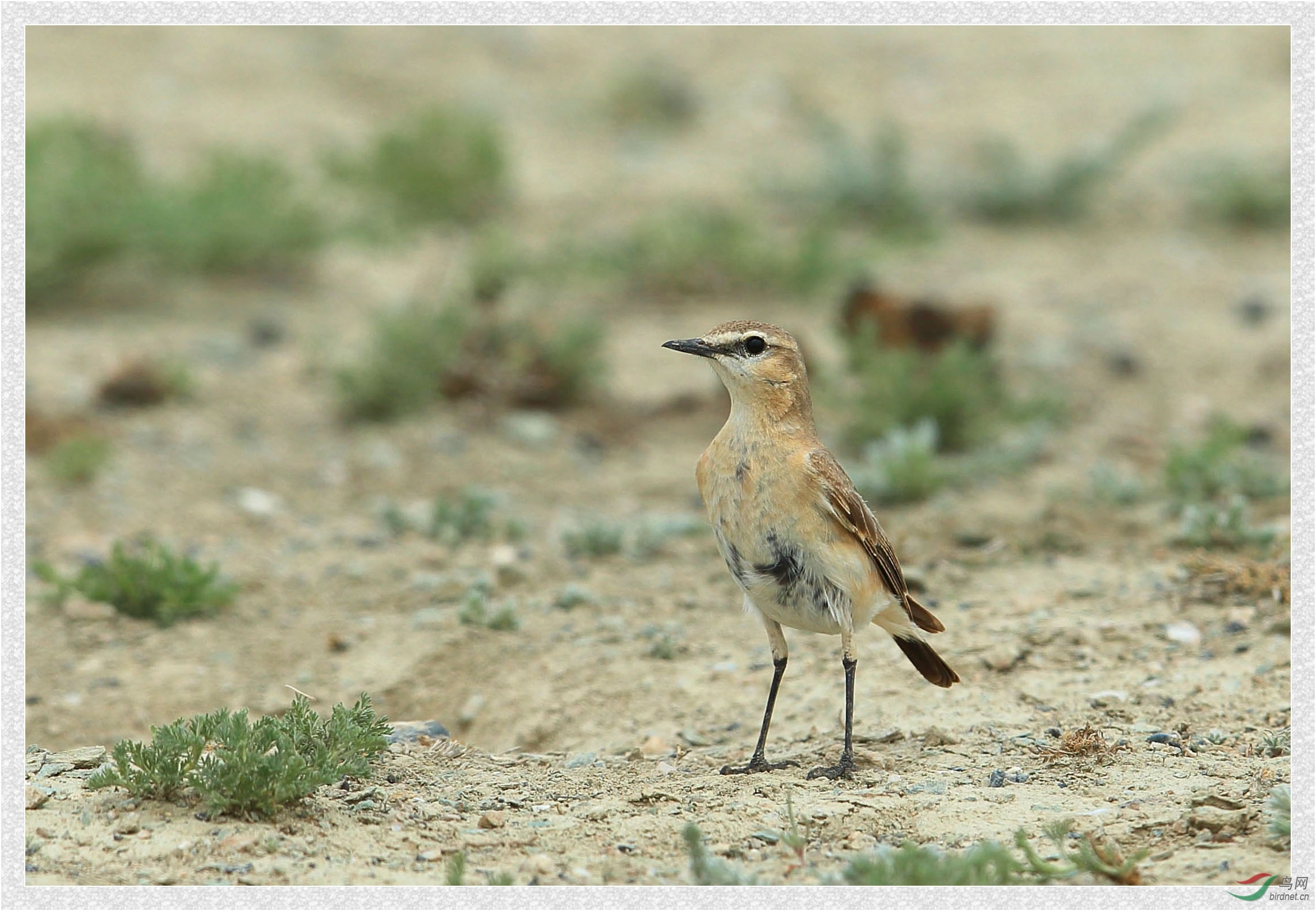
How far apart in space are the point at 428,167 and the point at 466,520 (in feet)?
19.0

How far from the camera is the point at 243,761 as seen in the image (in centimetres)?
444

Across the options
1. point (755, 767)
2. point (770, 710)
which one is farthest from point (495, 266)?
point (755, 767)

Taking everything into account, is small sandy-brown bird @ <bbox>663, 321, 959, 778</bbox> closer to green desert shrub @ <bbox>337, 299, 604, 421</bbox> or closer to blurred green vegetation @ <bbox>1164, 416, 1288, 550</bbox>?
blurred green vegetation @ <bbox>1164, 416, 1288, 550</bbox>

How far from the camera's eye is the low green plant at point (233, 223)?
11680 mm

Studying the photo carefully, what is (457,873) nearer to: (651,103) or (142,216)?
(142,216)

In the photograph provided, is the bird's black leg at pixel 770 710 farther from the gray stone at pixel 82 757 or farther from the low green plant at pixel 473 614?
the gray stone at pixel 82 757

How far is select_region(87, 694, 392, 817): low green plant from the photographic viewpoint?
446 centimetres

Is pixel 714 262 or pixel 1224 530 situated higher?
pixel 714 262

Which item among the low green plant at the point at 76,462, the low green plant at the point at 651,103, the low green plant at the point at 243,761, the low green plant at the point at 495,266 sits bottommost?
the low green plant at the point at 243,761

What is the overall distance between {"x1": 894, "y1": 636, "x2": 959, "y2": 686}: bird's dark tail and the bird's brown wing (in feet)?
0.41

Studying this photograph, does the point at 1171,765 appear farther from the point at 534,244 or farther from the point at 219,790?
the point at 534,244

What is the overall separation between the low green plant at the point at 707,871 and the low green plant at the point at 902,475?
4.63m

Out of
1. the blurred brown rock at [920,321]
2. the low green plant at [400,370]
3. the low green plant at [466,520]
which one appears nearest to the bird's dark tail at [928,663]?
the low green plant at [466,520]
